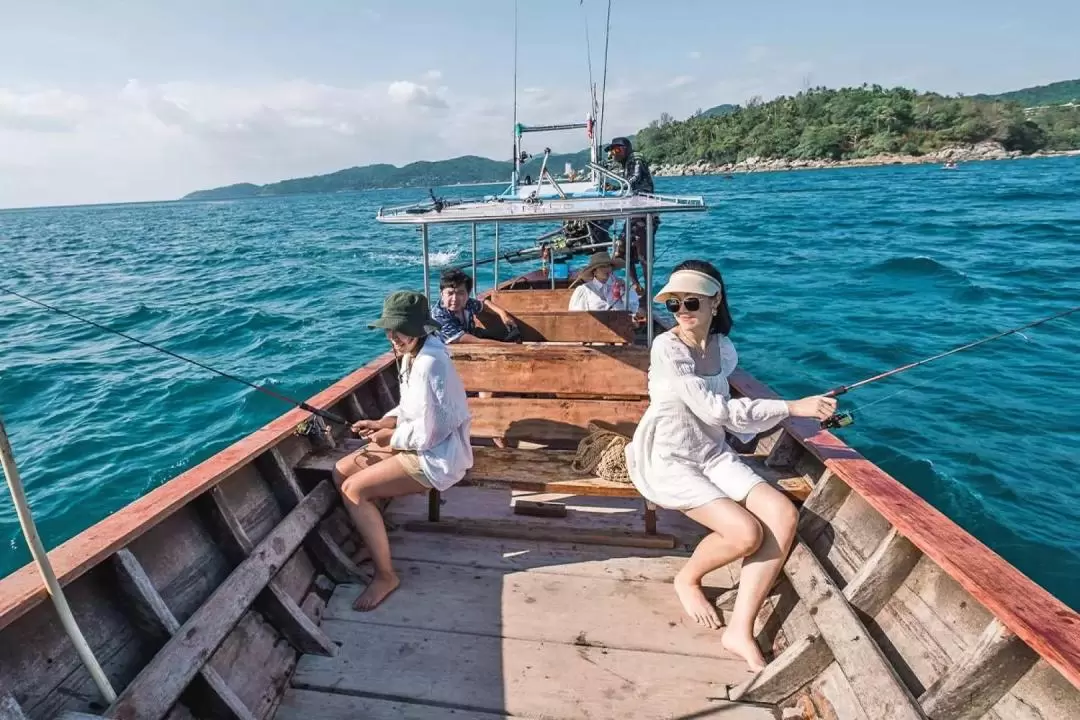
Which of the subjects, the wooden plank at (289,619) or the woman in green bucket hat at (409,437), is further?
the woman in green bucket hat at (409,437)

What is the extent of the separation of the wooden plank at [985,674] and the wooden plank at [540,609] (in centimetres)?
105

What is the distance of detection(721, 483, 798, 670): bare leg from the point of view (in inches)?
119

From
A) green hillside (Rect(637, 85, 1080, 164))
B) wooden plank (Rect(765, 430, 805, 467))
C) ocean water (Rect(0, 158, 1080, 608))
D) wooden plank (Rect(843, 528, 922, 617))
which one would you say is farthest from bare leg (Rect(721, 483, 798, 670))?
green hillside (Rect(637, 85, 1080, 164))

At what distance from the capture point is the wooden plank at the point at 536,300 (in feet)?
25.6

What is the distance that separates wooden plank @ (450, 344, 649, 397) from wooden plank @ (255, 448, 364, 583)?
1565mm

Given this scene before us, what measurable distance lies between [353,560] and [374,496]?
62 centimetres

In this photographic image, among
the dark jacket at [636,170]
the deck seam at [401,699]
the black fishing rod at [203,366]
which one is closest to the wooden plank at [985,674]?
the deck seam at [401,699]

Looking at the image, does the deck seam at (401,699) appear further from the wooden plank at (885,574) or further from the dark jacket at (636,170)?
the dark jacket at (636,170)

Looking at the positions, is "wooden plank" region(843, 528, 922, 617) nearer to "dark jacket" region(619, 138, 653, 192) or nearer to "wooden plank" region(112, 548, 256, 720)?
"wooden plank" region(112, 548, 256, 720)

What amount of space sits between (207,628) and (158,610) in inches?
8.6

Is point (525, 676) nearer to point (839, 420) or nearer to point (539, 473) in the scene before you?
point (539, 473)

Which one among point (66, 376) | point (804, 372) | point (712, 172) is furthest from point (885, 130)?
point (66, 376)

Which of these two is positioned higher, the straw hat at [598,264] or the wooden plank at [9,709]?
the straw hat at [598,264]

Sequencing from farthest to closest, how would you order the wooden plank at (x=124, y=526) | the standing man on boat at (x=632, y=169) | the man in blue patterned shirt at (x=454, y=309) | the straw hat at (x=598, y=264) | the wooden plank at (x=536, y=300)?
the standing man on boat at (x=632, y=169) → the wooden plank at (x=536, y=300) → the straw hat at (x=598, y=264) → the man in blue patterned shirt at (x=454, y=309) → the wooden plank at (x=124, y=526)
